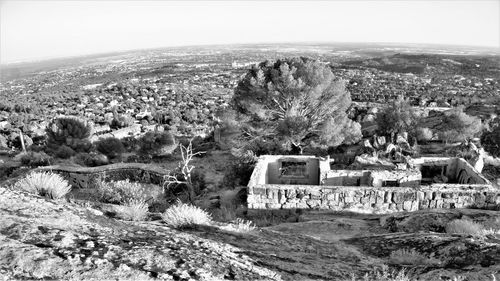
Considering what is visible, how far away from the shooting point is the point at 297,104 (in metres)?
19.0

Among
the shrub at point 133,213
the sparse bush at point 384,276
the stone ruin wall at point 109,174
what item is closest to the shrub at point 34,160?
the stone ruin wall at point 109,174

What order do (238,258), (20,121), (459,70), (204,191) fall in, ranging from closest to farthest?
(238,258) → (204,191) → (20,121) → (459,70)

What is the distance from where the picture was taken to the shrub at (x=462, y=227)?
7.16 metres

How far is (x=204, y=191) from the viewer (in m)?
14.4

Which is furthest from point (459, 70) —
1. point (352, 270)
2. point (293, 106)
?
point (352, 270)

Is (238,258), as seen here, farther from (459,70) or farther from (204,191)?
(459,70)

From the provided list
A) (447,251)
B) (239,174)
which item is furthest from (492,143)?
(447,251)

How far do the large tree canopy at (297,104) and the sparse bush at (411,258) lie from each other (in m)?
12.6

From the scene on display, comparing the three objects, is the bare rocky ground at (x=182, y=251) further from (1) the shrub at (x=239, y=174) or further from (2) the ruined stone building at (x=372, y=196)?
(1) the shrub at (x=239, y=174)

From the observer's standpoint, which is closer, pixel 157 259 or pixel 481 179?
pixel 157 259

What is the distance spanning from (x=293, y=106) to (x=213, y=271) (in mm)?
15922

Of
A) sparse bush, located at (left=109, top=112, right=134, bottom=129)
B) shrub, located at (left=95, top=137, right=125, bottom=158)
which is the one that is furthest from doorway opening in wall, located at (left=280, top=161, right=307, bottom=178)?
sparse bush, located at (left=109, top=112, right=134, bottom=129)

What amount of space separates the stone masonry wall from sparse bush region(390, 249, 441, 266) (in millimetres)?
5108

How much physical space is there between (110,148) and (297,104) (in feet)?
48.5
